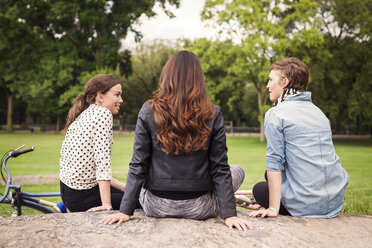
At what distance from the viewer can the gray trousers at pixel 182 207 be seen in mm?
2715

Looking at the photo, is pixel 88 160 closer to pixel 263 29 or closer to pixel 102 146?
pixel 102 146

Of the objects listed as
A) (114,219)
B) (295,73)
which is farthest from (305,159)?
(114,219)

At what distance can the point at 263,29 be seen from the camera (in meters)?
28.0

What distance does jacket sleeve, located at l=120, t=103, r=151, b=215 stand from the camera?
2.63 meters

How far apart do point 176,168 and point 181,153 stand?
0.11 metres

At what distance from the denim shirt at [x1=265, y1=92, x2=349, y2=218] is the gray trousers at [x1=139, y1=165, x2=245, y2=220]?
58 centimetres

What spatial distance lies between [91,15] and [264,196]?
30.5 m

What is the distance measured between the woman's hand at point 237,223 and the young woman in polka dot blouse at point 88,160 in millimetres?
1070

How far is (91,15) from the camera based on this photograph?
31.0 meters

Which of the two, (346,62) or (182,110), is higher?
(346,62)

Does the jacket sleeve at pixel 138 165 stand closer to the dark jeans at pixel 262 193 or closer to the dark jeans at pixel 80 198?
the dark jeans at pixel 80 198

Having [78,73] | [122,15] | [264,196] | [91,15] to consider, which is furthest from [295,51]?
[264,196]

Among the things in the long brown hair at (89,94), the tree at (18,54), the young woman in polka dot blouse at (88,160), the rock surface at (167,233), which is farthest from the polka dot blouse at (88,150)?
the tree at (18,54)

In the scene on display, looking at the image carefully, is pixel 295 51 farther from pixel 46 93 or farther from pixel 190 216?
pixel 190 216
